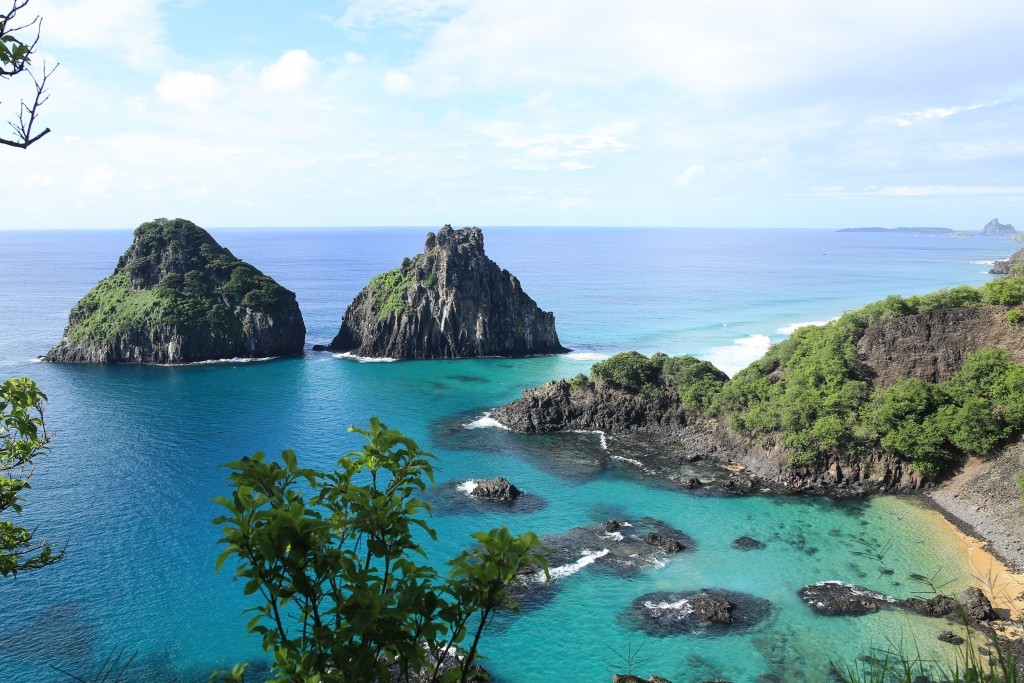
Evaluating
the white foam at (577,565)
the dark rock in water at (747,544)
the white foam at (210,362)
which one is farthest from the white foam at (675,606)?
the white foam at (210,362)

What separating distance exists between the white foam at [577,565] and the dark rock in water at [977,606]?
20.9 meters

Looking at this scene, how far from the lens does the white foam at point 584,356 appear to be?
4119 inches

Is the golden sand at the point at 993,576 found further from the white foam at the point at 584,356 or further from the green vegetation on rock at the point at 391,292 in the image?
the green vegetation on rock at the point at 391,292

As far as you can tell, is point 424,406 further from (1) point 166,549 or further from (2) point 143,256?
(2) point 143,256

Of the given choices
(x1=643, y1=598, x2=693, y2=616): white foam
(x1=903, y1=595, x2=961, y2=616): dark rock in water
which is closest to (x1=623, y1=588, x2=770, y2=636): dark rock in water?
(x1=643, y1=598, x2=693, y2=616): white foam

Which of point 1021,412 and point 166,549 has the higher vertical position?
point 1021,412

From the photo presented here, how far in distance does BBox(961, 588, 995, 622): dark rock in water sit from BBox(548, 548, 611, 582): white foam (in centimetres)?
2090

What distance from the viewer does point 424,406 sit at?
259 ft

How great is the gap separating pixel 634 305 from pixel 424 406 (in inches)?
3580

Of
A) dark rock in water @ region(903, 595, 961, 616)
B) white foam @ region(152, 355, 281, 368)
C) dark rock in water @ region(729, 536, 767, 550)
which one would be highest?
white foam @ region(152, 355, 281, 368)

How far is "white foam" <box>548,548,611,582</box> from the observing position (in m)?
40.6

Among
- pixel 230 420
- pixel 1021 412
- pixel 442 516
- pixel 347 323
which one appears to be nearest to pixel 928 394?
pixel 1021 412

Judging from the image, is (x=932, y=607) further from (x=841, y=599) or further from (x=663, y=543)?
(x=663, y=543)

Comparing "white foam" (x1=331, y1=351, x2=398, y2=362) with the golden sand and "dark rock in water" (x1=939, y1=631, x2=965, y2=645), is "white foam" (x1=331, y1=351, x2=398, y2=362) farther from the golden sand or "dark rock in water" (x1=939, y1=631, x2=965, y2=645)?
"dark rock in water" (x1=939, y1=631, x2=965, y2=645)
